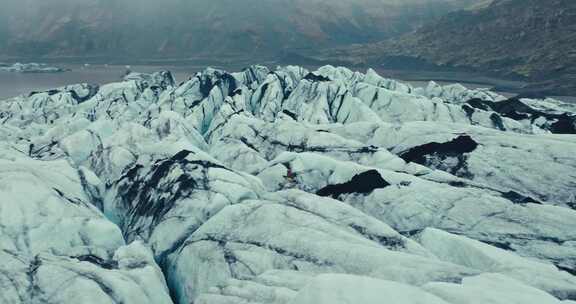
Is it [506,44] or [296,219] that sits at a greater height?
[506,44]

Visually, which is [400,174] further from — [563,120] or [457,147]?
[563,120]

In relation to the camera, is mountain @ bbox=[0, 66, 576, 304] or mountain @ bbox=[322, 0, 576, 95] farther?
mountain @ bbox=[322, 0, 576, 95]

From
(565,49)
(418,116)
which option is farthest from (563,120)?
(565,49)

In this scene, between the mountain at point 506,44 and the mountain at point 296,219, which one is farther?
the mountain at point 506,44

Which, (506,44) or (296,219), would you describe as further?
(506,44)
